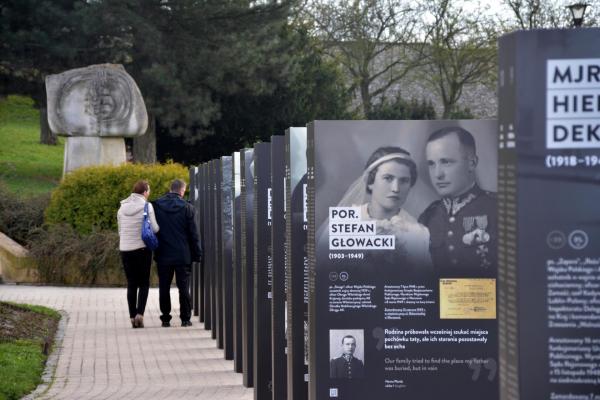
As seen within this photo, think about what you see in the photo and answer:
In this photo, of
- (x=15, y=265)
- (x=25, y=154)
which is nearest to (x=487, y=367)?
(x=15, y=265)

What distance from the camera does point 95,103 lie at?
106 feet

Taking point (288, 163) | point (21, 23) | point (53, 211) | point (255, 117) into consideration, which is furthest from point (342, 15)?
point (288, 163)

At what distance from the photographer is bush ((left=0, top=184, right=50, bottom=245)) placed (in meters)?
29.2

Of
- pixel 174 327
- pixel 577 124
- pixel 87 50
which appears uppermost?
pixel 87 50

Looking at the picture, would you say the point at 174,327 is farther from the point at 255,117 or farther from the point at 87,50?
the point at 255,117

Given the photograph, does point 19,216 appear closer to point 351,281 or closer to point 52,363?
point 52,363

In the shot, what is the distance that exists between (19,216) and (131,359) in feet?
49.8

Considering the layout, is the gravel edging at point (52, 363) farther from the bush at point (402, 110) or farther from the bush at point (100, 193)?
the bush at point (402, 110)

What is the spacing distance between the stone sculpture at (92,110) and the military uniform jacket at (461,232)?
24782 millimetres

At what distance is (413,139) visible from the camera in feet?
Result: 25.6

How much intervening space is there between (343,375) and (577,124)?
12.7 feet

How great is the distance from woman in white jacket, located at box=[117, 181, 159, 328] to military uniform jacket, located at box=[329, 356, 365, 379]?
10585 mm

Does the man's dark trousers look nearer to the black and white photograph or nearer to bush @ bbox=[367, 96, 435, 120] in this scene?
the black and white photograph

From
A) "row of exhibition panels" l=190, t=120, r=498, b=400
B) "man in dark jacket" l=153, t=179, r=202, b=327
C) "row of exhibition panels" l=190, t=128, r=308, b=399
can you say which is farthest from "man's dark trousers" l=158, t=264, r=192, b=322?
"row of exhibition panels" l=190, t=120, r=498, b=400
